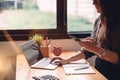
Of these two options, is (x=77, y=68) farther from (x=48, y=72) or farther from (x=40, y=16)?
(x=40, y=16)

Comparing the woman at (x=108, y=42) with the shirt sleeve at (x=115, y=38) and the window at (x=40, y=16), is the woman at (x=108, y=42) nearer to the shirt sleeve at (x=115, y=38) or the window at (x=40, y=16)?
the shirt sleeve at (x=115, y=38)

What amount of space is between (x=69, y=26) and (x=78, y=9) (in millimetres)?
227

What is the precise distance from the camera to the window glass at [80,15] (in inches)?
110

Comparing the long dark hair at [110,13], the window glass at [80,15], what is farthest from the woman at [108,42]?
the window glass at [80,15]

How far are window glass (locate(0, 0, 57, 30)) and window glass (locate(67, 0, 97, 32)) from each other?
187 millimetres

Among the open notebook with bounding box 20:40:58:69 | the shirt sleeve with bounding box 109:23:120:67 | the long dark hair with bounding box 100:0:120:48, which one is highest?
the long dark hair with bounding box 100:0:120:48

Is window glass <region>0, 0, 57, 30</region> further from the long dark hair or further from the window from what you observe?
the long dark hair

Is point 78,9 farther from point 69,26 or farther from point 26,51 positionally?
point 26,51

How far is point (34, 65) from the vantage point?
2.02 meters

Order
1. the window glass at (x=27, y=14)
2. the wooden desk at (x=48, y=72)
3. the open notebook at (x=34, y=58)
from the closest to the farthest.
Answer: the wooden desk at (x=48, y=72) → the open notebook at (x=34, y=58) → the window glass at (x=27, y=14)

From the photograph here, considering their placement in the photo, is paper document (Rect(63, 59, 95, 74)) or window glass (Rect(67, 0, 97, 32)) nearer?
paper document (Rect(63, 59, 95, 74))

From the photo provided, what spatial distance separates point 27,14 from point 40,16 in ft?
0.50

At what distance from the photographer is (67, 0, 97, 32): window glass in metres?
2.80

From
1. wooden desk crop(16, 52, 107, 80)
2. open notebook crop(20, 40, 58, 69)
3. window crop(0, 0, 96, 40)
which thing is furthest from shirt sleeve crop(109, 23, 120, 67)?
window crop(0, 0, 96, 40)
